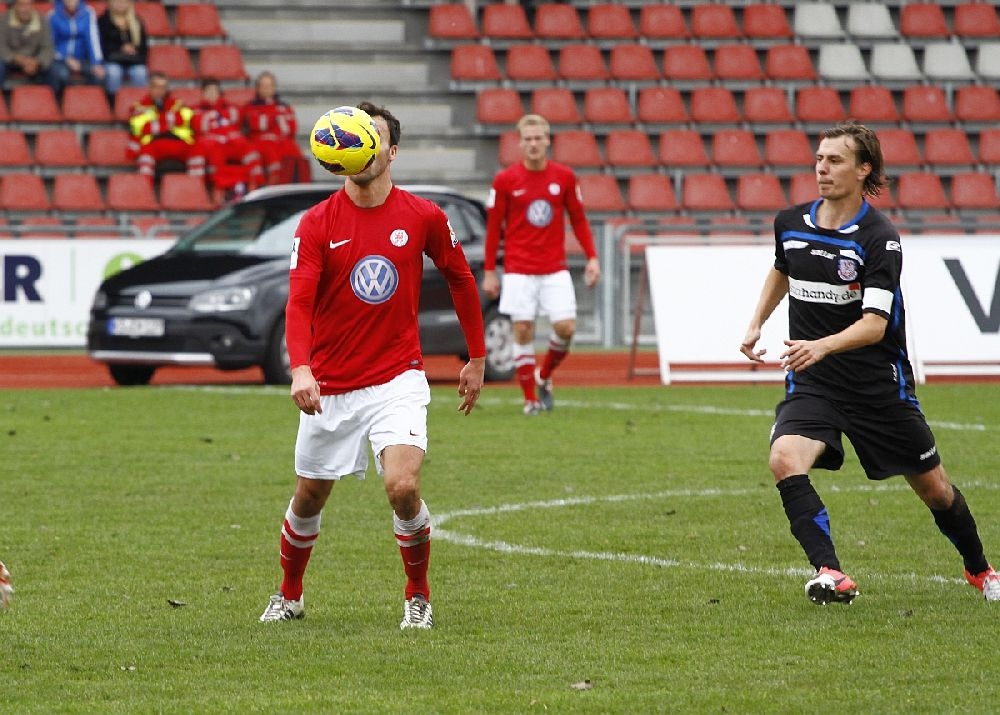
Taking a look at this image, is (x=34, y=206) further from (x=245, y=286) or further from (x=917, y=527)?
(x=917, y=527)

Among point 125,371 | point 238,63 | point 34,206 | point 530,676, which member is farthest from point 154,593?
point 238,63

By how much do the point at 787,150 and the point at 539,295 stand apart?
41.6 feet

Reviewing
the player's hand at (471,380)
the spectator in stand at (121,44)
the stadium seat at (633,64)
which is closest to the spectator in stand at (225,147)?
the spectator in stand at (121,44)

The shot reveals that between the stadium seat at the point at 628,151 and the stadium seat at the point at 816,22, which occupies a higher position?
the stadium seat at the point at 816,22

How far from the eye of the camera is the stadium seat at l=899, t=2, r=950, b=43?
96.7ft

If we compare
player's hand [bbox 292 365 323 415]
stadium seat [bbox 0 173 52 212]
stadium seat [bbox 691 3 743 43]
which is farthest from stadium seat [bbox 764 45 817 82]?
player's hand [bbox 292 365 323 415]

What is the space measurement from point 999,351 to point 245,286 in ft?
23.5

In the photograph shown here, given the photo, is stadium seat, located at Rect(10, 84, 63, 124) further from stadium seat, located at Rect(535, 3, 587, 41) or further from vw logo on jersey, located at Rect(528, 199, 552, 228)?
vw logo on jersey, located at Rect(528, 199, 552, 228)

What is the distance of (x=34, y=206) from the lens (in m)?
24.0

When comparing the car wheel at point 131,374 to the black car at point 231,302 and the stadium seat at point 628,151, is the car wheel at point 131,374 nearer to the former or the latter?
the black car at point 231,302

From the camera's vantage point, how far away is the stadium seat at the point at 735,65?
1109 inches

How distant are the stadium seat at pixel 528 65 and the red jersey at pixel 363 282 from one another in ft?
69.0

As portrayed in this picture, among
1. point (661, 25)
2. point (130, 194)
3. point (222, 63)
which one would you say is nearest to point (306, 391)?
point (130, 194)

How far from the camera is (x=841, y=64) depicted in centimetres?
2878
